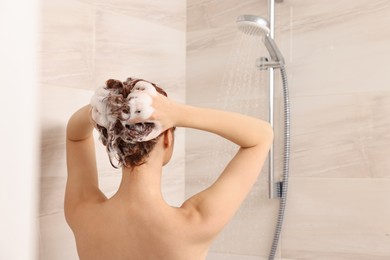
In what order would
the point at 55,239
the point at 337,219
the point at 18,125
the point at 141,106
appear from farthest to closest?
the point at 337,219
the point at 55,239
the point at 141,106
the point at 18,125

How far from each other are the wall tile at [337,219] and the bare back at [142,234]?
0.67 m

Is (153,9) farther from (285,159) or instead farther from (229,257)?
(229,257)

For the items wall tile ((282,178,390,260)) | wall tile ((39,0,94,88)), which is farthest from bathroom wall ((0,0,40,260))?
wall tile ((282,178,390,260))

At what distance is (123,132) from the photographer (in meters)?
0.91

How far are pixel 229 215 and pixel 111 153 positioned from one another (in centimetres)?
27

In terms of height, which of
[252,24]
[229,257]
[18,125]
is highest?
[252,24]

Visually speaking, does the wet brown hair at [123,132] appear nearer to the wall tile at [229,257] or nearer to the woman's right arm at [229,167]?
the woman's right arm at [229,167]

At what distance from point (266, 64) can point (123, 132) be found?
0.82 metres

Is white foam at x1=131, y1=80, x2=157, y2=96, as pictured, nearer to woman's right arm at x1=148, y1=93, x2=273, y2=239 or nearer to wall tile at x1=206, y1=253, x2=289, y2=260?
woman's right arm at x1=148, y1=93, x2=273, y2=239

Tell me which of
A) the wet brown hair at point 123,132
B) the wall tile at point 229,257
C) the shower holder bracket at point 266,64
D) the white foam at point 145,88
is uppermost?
the shower holder bracket at point 266,64

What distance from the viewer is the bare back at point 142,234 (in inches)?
37.6

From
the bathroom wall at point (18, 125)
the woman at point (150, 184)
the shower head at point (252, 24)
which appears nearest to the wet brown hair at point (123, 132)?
the woman at point (150, 184)

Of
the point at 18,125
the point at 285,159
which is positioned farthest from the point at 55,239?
the point at 18,125

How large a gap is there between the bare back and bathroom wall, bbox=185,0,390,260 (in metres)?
Result: 0.67
